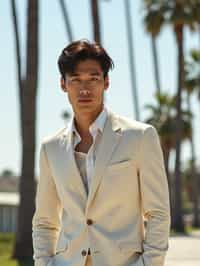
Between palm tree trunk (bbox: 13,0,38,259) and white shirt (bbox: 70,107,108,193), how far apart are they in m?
16.5

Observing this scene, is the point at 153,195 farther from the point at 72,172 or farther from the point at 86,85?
the point at 86,85

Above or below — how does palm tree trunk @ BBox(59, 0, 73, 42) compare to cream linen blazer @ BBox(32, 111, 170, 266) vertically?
above

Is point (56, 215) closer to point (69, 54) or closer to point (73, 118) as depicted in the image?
point (73, 118)

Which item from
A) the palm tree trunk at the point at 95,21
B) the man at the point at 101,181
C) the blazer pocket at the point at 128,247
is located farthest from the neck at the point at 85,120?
the palm tree trunk at the point at 95,21

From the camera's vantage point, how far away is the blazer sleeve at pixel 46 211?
3.89m

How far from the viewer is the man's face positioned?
3701 millimetres

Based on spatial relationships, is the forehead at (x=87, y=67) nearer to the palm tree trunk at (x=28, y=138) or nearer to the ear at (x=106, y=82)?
the ear at (x=106, y=82)

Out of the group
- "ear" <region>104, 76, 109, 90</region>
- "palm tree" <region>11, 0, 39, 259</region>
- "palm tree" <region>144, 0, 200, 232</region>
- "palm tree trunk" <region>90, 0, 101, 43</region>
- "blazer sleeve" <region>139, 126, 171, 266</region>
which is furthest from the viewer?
"palm tree" <region>144, 0, 200, 232</region>

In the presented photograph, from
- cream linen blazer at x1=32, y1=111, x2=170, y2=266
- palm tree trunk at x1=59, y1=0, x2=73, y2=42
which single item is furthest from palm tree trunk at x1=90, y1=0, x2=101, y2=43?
cream linen blazer at x1=32, y1=111, x2=170, y2=266

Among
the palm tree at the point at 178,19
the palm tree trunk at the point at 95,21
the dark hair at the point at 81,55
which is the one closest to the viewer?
the dark hair at the point at 81,55

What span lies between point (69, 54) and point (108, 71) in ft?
0.69

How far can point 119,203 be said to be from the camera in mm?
3592

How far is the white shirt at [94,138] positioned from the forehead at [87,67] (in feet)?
0.69

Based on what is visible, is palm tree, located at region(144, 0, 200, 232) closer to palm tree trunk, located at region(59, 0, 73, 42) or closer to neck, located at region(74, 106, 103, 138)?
palm tree trunk, located at region(59, 0, 73, 42)
